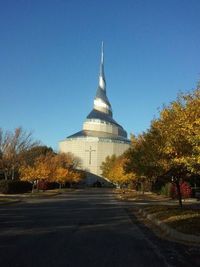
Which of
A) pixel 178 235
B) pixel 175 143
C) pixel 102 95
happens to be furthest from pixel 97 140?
pixel 178 235

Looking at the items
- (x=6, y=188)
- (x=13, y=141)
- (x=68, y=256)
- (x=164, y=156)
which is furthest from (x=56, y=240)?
(x=13, y=141)

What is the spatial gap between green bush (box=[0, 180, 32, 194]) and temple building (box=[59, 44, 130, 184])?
10844 cm

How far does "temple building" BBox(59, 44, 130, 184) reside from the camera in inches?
7018

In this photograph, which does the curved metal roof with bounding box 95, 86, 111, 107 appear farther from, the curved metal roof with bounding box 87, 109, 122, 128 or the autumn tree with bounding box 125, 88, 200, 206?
the autumn tree with bounding box 125, 88, 200, 206

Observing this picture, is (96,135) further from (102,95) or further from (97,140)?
(102,95)

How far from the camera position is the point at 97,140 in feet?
585

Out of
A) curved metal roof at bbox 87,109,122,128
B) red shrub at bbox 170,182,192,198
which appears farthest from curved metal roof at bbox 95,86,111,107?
red shrub at bbox 170,182,192,198

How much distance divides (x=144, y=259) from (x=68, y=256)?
1727 mm

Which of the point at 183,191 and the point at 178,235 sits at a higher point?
the point at 183,191

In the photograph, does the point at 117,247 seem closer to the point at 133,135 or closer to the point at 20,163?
the point at 133,135

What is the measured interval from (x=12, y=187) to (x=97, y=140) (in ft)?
387

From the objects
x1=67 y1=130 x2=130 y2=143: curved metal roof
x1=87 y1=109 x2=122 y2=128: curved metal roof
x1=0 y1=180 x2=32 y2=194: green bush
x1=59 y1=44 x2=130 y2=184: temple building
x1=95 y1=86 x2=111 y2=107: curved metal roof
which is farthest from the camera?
x1=95 y1=86 x2=111 y2=107: curved metal roof

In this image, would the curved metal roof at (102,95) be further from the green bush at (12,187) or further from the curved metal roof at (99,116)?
the green bush at (12,187)

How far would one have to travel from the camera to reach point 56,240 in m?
14.9
